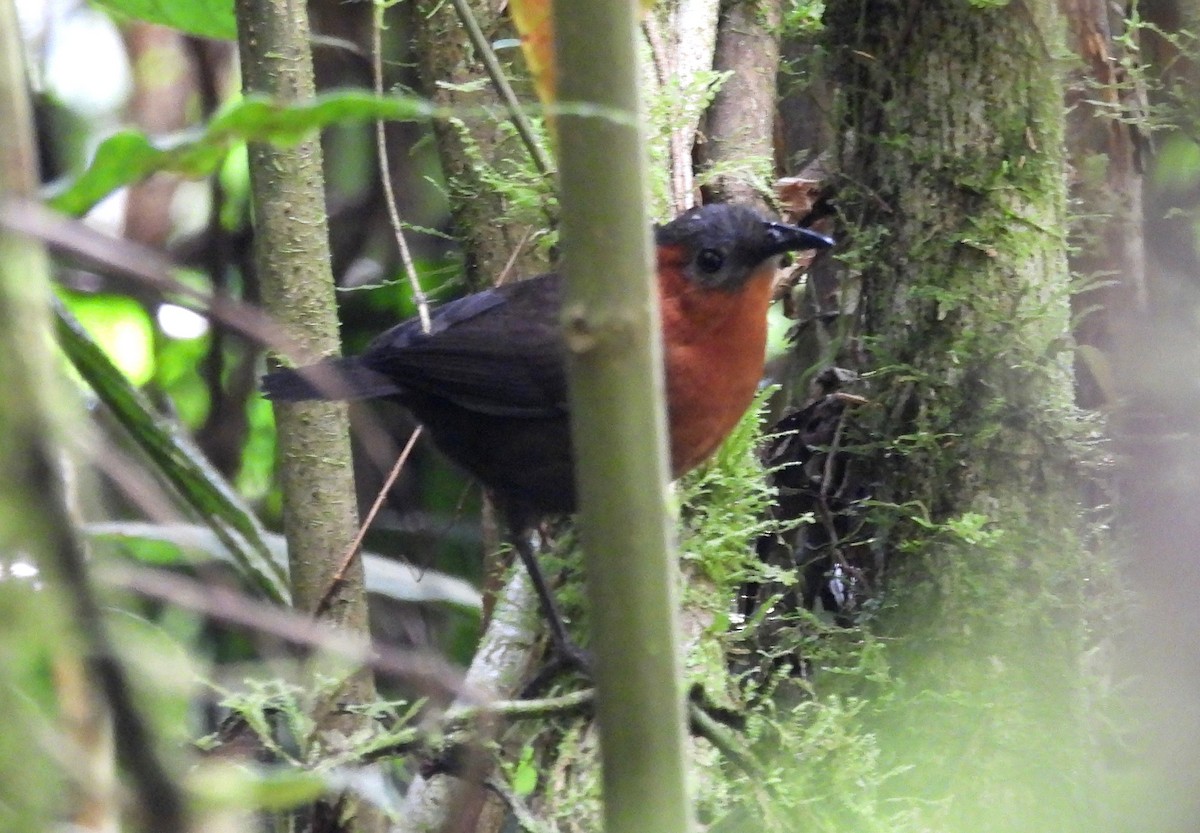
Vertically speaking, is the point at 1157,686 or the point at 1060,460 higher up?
the point at 1060,460

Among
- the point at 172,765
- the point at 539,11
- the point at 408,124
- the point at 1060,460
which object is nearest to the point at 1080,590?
the point at 1060,460

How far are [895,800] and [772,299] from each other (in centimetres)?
112

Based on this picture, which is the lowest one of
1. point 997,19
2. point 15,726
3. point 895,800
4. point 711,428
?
point 895,800

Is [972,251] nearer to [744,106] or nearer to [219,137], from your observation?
[744,106]

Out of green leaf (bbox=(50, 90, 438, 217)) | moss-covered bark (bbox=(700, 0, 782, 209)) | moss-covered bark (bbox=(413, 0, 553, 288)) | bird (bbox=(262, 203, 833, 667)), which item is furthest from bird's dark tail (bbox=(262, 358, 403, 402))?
green leaf (bbox=(50, 90, 438, 217))

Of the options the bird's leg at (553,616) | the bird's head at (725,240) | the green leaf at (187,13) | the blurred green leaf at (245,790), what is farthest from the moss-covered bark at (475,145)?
the blurred green leaf at (245,790)

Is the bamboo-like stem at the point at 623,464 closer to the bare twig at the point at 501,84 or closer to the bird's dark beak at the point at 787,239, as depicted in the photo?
the bare twig at the point at 501,84

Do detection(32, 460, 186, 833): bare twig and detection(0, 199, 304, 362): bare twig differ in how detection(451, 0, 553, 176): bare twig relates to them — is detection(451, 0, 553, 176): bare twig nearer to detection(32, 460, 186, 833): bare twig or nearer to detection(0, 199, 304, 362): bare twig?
detection(0, 199, 304, 362): bare twig

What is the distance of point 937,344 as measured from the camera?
1.93 meters

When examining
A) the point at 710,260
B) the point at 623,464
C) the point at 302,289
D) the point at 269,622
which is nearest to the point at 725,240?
the point at 710,260

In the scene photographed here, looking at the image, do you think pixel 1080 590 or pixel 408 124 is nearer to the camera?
pixel 1080 590

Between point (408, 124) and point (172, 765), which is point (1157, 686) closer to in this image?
point (172, 765)

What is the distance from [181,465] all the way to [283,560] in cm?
35

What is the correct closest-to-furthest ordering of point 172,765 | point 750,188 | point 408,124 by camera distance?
point 172,765 → point 750,188 → point 408,124
